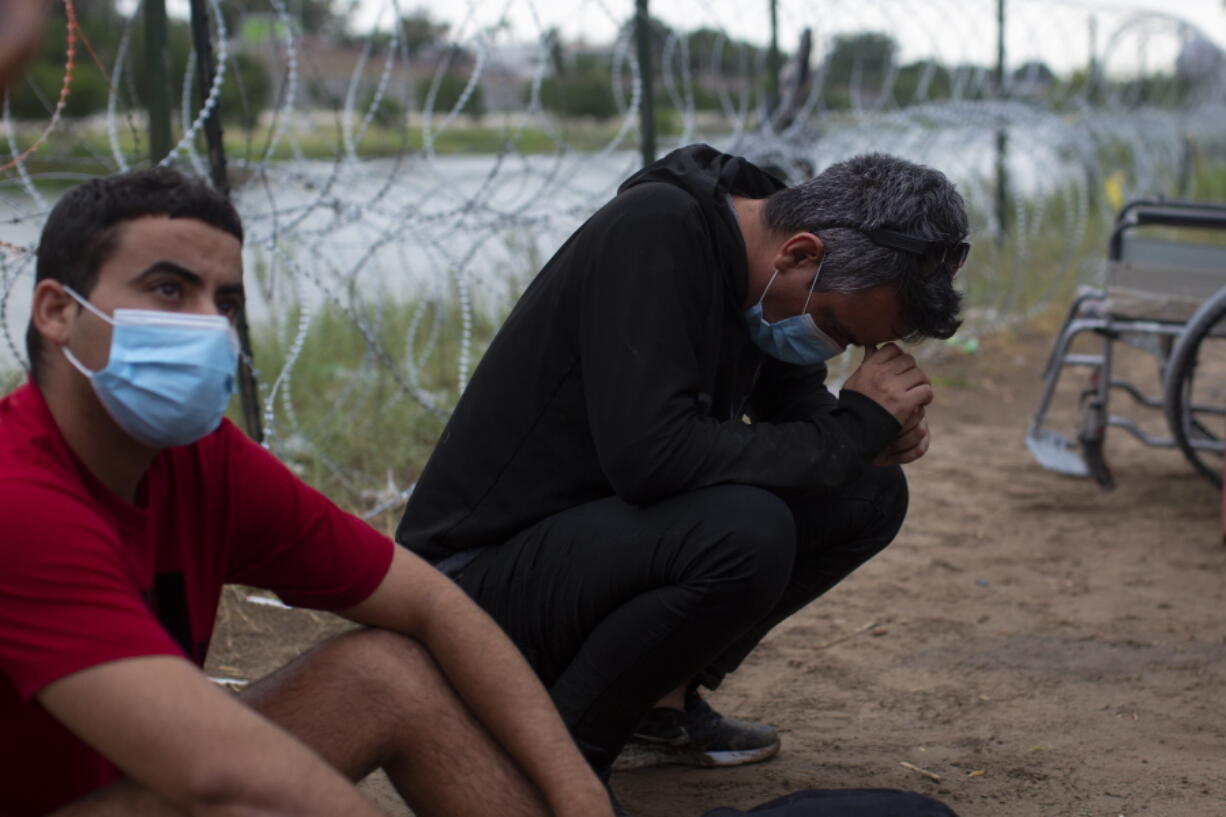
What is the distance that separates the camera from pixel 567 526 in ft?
7.80

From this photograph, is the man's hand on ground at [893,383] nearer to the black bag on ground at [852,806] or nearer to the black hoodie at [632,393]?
the black hoodie at [632,393]

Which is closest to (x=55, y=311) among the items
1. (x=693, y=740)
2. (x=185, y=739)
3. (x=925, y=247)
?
(x=185, y=739)

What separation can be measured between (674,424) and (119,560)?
3.14 ft

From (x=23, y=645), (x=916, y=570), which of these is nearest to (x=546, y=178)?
(x=916, y=570)

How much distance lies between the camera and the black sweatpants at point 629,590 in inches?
88.4

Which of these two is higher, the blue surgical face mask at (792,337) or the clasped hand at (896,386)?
the blue surgical face mask at (792,337)

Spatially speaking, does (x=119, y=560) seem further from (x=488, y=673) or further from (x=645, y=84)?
(x=645, y=84)

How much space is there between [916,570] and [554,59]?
2088 mm

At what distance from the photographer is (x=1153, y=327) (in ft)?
14.7

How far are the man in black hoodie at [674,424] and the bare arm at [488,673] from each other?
35 centimetres

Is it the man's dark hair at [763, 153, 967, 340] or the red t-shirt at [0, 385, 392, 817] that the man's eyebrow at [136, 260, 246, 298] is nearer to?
the red t-shirt at [0, 385, 392, 817]

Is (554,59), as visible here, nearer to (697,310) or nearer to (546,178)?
(546,178)

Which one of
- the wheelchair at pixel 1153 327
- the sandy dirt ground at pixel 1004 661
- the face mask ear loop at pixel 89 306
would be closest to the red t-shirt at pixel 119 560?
the face mask ear loop at pixel 89 306

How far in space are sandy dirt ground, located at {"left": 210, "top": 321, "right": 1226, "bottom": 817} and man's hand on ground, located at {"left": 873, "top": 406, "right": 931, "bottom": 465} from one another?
2.17 feet
